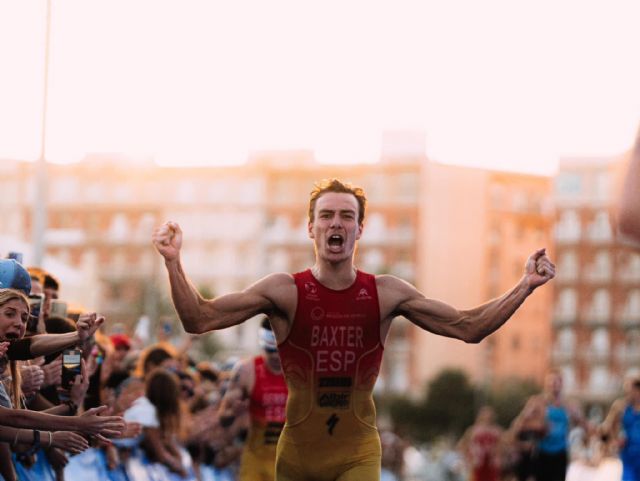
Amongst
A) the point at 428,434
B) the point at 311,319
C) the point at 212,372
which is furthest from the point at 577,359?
the point at 311,319

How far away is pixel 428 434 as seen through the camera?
374 ft

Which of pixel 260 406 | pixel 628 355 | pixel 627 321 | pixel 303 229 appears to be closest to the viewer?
pixel 260 406

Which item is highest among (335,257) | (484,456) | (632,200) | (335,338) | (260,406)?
(632,200)

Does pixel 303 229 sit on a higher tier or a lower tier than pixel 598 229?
lower

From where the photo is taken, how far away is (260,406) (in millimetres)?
13828

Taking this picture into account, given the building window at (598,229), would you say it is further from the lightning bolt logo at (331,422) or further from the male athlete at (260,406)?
the lightning bolt logo at (331,422)

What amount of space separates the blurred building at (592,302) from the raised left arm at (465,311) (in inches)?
4922

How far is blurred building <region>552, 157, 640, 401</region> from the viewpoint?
13425 centimetres

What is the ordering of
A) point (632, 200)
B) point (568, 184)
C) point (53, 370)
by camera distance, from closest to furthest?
1. point (632, 200)
2. point (53, 370)
3. point (568, 184)

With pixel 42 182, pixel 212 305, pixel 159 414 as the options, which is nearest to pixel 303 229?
pixel 42 182

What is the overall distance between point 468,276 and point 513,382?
12.6m

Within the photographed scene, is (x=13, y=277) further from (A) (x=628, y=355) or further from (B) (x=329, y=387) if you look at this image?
(A) (x=628, y=355)

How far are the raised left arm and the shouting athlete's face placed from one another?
11.8 inches

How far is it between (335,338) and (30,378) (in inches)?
63.7
